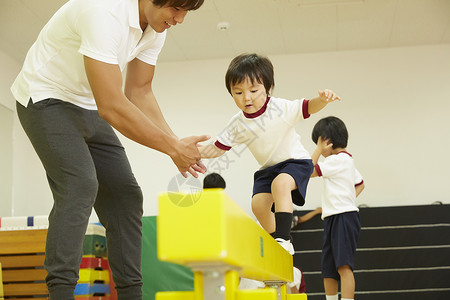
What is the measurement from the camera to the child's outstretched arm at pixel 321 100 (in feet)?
6.51

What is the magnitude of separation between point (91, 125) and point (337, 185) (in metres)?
2.35

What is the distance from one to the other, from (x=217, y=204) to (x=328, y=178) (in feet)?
9.33

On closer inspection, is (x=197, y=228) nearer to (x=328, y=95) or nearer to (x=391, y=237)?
(x=328, y=95)

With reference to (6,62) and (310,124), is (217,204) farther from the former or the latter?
(6,62)

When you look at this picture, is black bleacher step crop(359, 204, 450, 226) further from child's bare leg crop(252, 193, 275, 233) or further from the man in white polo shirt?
the man in white polo shirt

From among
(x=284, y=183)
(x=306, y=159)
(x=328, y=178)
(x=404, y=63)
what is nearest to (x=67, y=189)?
(x=284, y=183)

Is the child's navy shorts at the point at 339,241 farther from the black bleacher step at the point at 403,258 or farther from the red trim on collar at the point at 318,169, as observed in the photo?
the black bleacher step at the point at 403,258

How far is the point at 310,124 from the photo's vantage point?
209 inches

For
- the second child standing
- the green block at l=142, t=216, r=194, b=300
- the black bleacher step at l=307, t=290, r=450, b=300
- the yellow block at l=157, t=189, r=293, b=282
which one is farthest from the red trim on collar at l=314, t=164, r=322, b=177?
the yellow block at l=157, t=189, r=293, b=282

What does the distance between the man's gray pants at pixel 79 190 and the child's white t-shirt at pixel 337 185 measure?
6.91ft

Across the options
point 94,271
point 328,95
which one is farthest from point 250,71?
point 94,271

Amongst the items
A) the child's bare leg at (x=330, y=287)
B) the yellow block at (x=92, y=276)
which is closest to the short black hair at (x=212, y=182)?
the yellow block at (x=92, y=276)

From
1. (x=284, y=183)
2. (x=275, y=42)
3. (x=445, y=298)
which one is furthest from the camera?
(x=275, y=42)

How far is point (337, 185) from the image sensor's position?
3.52m
